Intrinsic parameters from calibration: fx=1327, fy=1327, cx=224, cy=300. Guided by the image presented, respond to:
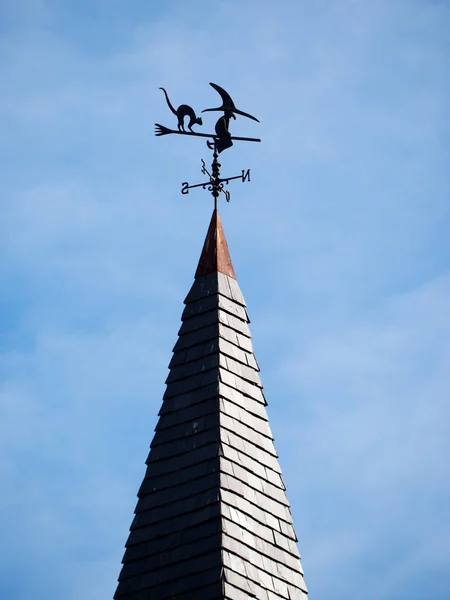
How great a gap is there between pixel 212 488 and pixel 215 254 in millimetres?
3600

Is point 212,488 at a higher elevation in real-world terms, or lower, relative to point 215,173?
lower

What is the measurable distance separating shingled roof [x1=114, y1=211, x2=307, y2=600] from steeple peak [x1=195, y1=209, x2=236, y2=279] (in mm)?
448

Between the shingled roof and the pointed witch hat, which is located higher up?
the pointed witch hat

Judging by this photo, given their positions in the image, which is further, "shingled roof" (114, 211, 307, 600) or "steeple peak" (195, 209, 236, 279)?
"steeple peak" (195, 209, 236, 279)

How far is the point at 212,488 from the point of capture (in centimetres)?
1291

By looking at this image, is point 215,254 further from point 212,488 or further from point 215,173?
point 212,488

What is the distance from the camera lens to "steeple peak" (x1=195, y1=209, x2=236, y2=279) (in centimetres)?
1548

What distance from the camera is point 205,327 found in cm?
1470

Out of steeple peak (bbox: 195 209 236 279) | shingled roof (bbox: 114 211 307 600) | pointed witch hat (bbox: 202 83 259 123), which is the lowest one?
shingled roof (bbox: 114 211 307 600)

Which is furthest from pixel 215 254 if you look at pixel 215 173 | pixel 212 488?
pixel 212 488

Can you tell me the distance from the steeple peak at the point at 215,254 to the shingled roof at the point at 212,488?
448 millimetres

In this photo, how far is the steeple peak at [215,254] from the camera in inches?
609

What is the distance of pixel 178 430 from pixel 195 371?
2.61 ft

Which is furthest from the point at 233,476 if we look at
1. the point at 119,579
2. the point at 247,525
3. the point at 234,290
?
the point at 234,290
